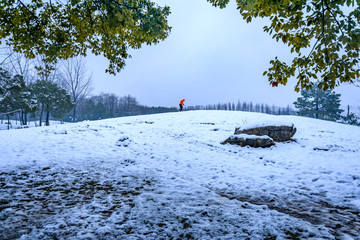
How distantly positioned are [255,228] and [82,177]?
431 centimetres

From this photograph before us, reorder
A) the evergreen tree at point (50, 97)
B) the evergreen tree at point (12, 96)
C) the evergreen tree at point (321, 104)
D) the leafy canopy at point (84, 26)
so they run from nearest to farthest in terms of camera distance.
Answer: the leafy canopy at point (84, 26), the evergreen tree at point (12, 96), the evergreen tree at point (50, 97), the evergreen tree at point (321, 104)

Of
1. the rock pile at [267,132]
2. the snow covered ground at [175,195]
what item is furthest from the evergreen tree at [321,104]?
the snow covered ground at [175,195]

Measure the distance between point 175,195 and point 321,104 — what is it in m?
43.4

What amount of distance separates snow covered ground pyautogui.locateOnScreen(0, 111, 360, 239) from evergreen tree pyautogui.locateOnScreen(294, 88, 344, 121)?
3457 centimetres

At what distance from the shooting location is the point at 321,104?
3631cm

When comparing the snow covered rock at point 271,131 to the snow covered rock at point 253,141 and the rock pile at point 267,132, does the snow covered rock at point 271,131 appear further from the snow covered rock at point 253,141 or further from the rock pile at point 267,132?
the snow covered rock at point 253,141

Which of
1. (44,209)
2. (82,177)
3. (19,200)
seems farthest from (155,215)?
(82,177)

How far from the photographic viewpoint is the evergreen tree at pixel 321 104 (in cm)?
3503

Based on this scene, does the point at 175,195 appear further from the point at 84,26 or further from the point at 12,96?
the point at 12,96

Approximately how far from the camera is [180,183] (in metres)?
4.52

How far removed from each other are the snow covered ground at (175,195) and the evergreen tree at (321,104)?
3457cm

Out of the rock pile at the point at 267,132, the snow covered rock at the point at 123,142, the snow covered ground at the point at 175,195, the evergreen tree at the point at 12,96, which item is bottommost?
the snow covered ground at the point at 175,195

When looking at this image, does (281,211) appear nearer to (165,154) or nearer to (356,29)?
(356,29)

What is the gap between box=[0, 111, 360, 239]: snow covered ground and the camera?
2.53 meters
